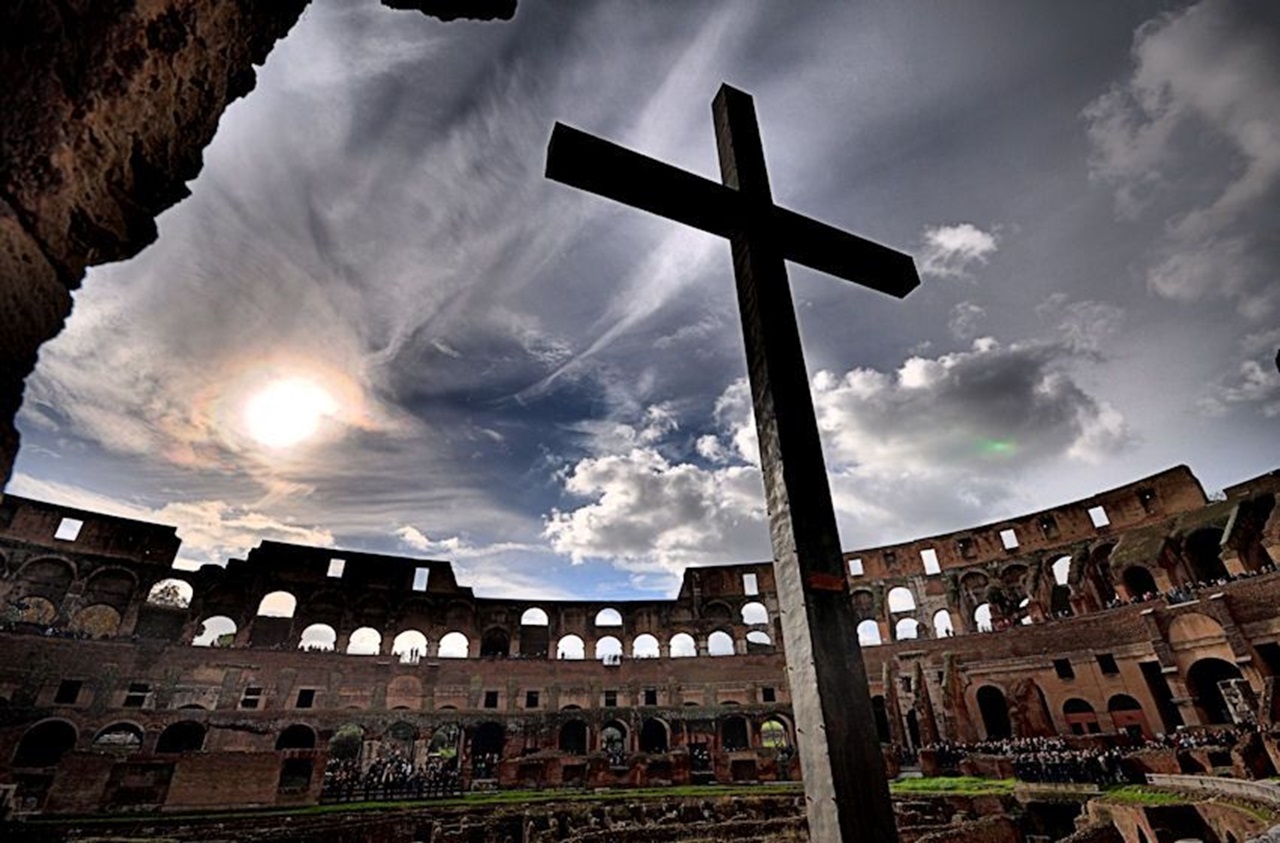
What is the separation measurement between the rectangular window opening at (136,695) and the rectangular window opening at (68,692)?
1.67m

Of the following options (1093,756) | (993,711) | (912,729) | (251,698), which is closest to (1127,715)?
(993,711)

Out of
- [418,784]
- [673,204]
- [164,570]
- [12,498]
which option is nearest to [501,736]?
[418,784]

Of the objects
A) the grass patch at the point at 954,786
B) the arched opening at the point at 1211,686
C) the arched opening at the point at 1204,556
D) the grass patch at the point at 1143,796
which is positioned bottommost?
the grass patch at the point at 954,786

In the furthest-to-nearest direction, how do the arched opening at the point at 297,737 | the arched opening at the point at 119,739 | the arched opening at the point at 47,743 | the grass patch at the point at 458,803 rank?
the arched opening at the point at 297,737
the arched opening at the point at 119,739
the arched opening at the point at 47,743
the grass patch at the point at 458,803

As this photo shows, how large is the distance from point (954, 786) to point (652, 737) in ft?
67.2

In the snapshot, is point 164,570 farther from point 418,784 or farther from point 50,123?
point 50,123

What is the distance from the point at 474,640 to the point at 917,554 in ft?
91.6

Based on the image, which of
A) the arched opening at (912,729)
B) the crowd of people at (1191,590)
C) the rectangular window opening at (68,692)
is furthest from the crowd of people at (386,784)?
the crowd of people at (1191,590)

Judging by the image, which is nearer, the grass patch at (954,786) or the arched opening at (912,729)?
the grass patch at (954,786)

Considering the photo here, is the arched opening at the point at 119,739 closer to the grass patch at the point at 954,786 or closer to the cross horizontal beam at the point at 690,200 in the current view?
the grass patch at the point at 954,786

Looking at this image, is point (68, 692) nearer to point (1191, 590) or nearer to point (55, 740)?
point (55, 740)

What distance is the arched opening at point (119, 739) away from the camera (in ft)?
82.5

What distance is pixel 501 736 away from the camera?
3300cm

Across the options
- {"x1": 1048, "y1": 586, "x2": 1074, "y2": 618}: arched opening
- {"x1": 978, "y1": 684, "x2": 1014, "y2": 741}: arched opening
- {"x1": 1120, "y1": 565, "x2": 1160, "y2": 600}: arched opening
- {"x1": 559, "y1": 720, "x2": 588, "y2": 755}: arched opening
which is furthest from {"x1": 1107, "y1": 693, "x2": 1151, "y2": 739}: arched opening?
{"x1": 559, "y1": 720, "x2": 588, "y2": 755}: arched opening
